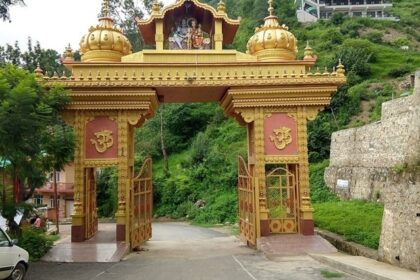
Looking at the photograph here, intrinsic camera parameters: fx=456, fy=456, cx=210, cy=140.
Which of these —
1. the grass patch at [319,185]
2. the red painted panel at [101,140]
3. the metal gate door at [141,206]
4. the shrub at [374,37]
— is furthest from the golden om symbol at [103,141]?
the shrub at [374,37]

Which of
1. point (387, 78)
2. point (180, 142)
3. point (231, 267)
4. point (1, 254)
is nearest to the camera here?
point (1, 254)

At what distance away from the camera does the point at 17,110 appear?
8898mm

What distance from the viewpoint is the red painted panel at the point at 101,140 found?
484 inches

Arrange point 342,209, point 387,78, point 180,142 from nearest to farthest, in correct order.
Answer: point 342,209 < point 180,142 < point 387,78

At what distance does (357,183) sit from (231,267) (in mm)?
13450

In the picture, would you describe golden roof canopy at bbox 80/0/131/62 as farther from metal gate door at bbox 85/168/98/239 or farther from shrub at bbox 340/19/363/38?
shrub at bbox 340/19/363/38

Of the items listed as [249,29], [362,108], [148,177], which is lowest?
[148,177]

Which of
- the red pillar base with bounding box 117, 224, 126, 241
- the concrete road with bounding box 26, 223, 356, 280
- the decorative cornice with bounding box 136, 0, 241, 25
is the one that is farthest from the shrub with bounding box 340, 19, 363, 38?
the red pillar base with bounding box 117, 224, 126, 241

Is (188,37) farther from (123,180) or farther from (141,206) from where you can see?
(141,206)

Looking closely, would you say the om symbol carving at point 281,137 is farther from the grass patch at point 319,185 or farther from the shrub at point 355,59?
the shrub at point 355,59

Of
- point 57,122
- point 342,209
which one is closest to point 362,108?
point 342,209

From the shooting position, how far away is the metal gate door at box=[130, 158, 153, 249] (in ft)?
39.8

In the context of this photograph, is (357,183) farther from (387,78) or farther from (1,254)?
(387,78)

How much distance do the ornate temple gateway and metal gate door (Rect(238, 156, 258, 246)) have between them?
6 centimetres
